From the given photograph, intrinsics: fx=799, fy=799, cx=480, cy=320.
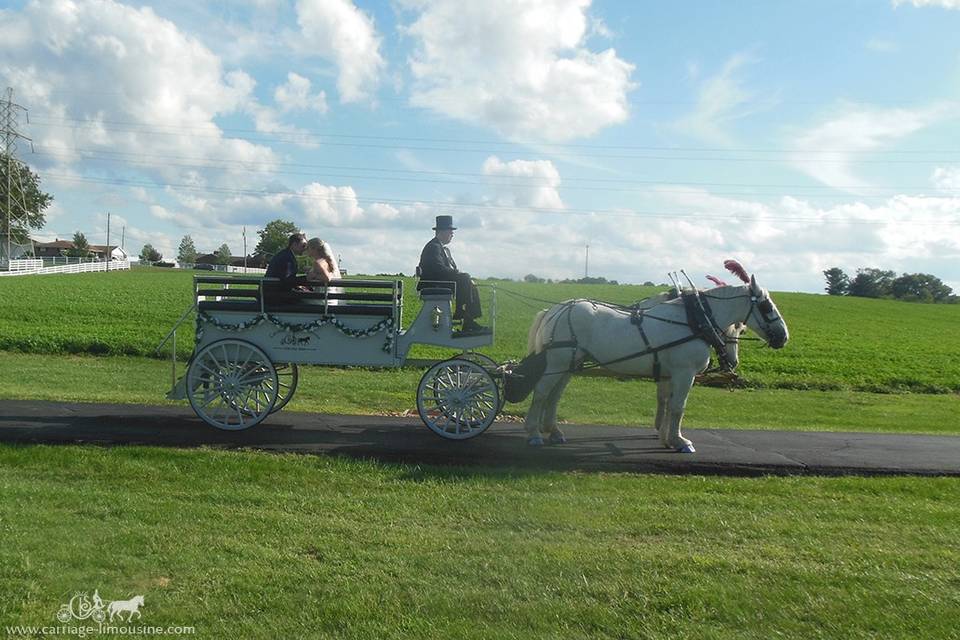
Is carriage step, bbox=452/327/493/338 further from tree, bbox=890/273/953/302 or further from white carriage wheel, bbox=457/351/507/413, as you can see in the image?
tree, bbox=890/273/953/302

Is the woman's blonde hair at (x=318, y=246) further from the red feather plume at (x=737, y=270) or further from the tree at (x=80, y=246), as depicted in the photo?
the tree at (x=80, y=246)

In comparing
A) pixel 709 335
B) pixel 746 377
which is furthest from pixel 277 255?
pixel 746 377

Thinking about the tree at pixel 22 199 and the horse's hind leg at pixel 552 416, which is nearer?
Result: the horse's hind leg at pixel 552 416

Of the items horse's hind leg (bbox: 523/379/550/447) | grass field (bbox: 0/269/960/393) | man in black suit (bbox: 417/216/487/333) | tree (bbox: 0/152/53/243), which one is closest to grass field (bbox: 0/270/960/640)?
horse's hind leg (bbox: 523/379/550/447)

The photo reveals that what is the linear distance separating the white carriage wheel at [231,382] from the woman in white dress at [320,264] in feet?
3.82

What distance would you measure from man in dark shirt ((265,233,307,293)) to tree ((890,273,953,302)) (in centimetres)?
9645

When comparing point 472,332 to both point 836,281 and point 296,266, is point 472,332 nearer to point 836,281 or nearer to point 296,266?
Answer: point 296,266

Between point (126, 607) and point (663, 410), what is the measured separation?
7.07 metres

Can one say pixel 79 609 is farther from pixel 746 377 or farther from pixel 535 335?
pixel 746 377

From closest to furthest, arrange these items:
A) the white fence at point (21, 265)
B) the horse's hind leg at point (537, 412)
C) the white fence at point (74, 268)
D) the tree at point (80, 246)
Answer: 1. the horse's hind leg at point (537, 412)
2. the white fence at point (74, 268)
3. the white fence at point (21, 265)
4. the tree at point (80, 246)

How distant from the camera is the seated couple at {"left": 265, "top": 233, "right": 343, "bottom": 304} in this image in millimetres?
10305

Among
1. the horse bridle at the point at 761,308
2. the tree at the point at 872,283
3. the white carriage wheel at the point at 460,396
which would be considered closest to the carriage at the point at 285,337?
the white carriage wheel at the point at 460,396

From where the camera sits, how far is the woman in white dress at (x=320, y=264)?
10312 mm

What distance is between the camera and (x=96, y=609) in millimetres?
4688
